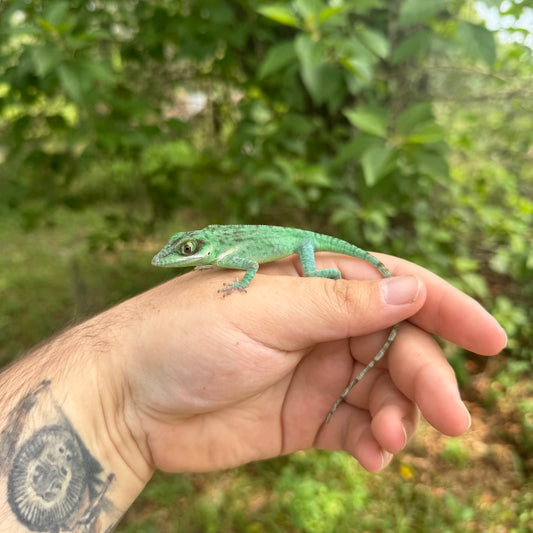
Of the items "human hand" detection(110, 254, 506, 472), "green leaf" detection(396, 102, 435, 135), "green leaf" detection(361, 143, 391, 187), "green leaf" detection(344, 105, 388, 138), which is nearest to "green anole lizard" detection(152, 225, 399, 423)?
"human hand" detection(110, 254, 506, 472)

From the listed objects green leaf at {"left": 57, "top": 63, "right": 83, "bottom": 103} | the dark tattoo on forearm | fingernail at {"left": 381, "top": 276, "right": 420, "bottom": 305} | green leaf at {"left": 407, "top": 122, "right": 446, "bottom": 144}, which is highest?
green leaf at {"left": 57, "top": 63, "right": 83, "bottom": 103}

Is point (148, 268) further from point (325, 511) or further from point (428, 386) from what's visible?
point (428, 386)

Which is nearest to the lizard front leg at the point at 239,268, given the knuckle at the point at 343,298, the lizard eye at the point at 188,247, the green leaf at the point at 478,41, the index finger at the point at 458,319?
the lizard eye at the point at 188,247

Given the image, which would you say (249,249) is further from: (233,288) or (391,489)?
(391,489)

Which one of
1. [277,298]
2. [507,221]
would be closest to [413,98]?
[507,221]

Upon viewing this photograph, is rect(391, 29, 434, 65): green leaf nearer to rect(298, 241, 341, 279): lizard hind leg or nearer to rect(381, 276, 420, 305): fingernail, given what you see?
rect(298, 241, 341, 279): lizard hind leg

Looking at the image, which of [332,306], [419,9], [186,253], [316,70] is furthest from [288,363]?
[419,9]

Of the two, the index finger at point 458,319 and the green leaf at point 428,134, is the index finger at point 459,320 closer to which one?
the index finger at point 458,319
